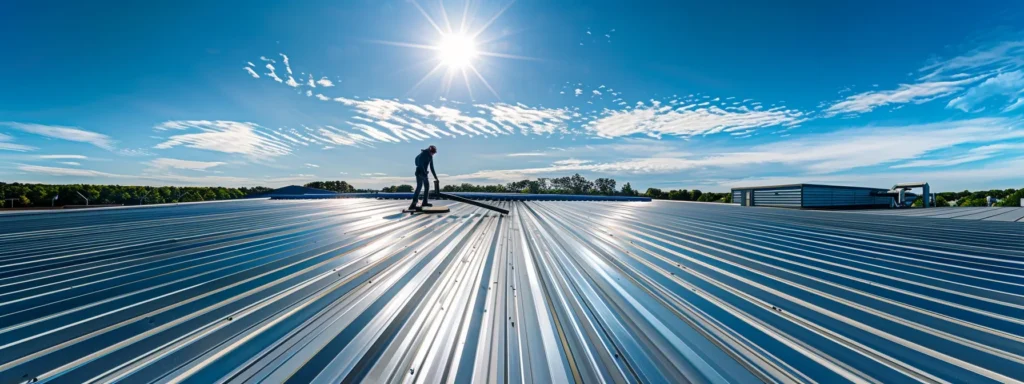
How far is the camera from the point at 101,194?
19.8m

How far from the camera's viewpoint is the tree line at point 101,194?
1617 cm

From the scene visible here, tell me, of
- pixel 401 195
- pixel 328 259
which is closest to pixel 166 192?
pixel 401 195

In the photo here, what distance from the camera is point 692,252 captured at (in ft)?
9.77

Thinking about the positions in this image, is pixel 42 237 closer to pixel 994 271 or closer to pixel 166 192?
pixel 994 271

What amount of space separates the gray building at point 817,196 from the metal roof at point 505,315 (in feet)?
48.5

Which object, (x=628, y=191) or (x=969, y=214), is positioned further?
(x=628, y=191)

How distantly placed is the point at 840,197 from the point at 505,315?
22.7 m

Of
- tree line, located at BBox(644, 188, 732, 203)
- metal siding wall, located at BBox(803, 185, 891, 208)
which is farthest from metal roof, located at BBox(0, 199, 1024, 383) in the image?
tree line, located at BBox(644, 188, 732, 203)

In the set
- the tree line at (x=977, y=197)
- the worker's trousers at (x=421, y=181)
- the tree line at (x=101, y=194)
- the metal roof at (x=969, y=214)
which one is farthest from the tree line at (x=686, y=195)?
the tree line at (x=101, y=194)

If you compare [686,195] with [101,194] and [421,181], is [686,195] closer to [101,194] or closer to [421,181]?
[421,181]

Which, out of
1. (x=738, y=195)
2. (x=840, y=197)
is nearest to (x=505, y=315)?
(x=738, y=195)

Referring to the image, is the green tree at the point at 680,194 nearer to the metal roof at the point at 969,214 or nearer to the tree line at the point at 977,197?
the tree line at the point at 977,197

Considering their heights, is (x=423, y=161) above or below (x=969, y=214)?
above

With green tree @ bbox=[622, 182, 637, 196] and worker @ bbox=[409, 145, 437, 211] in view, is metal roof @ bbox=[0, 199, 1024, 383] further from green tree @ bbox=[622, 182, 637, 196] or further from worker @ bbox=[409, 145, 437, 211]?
green tree @ bbox=[622, 182, 637, 196]
